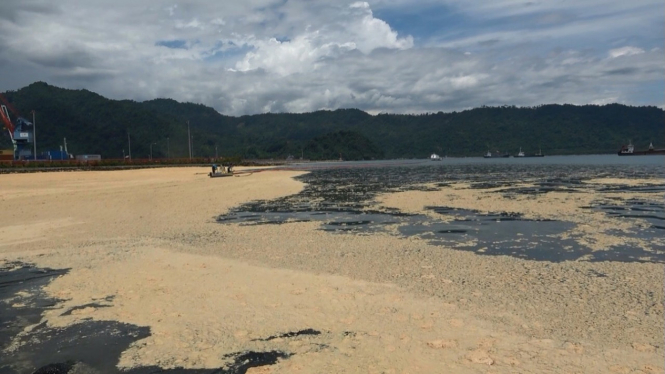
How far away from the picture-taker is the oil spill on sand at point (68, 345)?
5.49 meters

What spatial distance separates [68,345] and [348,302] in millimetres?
4454

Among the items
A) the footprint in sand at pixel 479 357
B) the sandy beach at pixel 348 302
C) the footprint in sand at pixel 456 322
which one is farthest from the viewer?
the footprint in sand at pixel 456 322

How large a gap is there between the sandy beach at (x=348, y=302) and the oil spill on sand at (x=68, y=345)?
0.09 m

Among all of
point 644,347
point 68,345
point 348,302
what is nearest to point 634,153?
point 644,347

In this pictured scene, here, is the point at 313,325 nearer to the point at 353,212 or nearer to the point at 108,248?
the point at 108,248

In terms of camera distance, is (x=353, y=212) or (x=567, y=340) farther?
(x=353, y=212)

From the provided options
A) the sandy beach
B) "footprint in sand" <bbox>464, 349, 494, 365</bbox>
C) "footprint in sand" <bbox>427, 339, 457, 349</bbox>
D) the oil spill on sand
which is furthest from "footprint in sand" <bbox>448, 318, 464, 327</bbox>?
the oil spill on sand

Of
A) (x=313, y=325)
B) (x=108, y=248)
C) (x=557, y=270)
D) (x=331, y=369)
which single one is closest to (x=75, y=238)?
(x=108, y=248)

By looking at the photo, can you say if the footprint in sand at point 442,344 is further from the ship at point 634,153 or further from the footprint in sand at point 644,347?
the ship at point 634,153

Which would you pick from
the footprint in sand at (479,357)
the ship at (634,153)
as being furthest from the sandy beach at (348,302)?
the ship at (634,153)

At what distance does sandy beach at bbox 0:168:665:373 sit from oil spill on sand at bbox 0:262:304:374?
91 mm

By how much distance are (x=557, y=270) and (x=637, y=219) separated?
10182 millimetres

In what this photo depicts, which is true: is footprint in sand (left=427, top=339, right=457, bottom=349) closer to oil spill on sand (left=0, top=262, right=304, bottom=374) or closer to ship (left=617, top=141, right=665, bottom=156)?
oil spill on sand (left=0, top=262, right=304, bottom=374)

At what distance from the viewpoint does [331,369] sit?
536 cm
